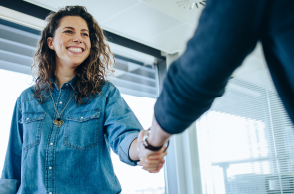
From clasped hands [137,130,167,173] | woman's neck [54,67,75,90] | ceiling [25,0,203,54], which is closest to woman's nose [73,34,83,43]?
woman's neck [54,67,75,90]

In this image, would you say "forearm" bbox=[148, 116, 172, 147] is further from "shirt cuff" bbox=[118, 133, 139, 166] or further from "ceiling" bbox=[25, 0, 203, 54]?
"ceiling" bbox=[25, 0, 203, 54]

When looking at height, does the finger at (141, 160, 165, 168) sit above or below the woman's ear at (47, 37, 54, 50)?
below

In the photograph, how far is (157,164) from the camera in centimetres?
60

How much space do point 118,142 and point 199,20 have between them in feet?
2.41

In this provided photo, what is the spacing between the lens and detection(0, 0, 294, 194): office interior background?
99.6 inches

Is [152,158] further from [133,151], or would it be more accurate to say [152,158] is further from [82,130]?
[82,130]

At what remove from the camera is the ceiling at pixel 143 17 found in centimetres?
253

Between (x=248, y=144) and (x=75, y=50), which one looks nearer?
(x=75, y=50)

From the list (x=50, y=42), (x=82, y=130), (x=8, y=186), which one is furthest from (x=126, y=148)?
(x=50, y=42)

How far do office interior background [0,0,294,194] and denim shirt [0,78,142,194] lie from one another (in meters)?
1.08

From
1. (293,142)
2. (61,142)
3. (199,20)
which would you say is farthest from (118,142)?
(293,142)

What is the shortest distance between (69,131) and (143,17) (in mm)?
1953

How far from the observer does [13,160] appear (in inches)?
45.1

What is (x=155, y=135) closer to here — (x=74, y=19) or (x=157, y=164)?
(x=157, y=164)
